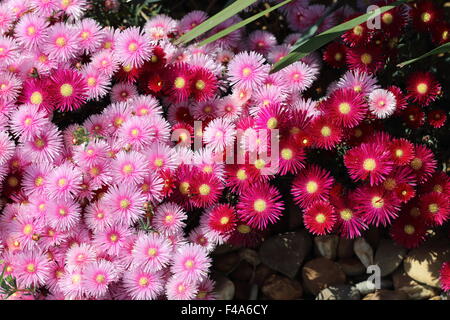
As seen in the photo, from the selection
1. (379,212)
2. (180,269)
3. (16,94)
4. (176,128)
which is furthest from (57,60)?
(379,212)

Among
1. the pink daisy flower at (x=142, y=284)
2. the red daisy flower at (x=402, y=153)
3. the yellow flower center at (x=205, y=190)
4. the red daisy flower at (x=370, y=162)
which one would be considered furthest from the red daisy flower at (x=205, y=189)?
the red daisy flower at (x=402, y=153)

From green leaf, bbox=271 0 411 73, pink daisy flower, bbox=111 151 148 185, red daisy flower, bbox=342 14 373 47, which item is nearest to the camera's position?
green leaf, bbox=271 0 411 73

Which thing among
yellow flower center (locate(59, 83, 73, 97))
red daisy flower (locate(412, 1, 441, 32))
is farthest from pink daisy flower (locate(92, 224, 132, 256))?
red daisy flower (locate(412, 1, 441, 32))

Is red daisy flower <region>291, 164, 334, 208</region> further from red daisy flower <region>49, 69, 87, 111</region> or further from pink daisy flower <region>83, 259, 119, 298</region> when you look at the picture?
red daisy flower <region>49, 69, 87, 111</region>

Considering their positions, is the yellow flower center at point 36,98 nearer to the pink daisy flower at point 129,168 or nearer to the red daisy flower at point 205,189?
the pink daisy flower at point 129,168

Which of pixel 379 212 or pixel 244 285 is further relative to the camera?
→ pixel 244 285
